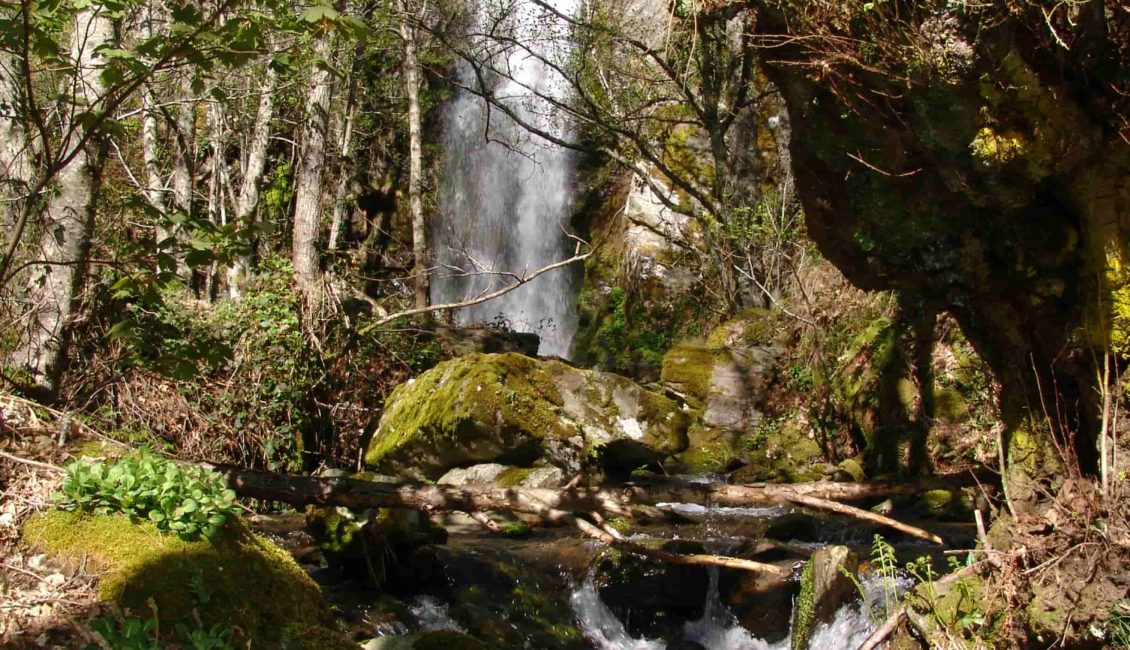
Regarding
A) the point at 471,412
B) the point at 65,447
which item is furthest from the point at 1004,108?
the point at 471,412

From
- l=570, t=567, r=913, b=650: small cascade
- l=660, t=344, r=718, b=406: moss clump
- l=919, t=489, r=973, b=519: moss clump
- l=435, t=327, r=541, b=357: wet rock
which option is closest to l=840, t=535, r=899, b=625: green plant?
l=570, t=567, r=913, b=650: small cascade

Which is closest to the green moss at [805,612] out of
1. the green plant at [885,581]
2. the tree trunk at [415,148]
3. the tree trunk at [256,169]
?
the green plant at [885,581]

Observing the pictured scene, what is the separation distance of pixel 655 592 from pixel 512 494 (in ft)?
Result: 8.86

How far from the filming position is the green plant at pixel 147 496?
3887 mm

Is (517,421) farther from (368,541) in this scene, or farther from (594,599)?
(368,541)

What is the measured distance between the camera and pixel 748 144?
15.5 metres

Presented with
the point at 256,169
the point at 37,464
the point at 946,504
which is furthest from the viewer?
the point at 256,169

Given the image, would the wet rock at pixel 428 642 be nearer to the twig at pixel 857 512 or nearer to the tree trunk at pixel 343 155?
the twig at pixel 857 512

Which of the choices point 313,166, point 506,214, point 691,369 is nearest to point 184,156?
point 313,166

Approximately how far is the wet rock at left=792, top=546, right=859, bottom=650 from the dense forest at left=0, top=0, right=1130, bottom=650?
0.08 ft

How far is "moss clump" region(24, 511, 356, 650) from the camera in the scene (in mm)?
3729

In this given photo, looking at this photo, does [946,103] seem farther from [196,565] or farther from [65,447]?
[65,447]

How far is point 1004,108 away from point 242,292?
10241 mm

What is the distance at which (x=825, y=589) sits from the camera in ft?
20.7
